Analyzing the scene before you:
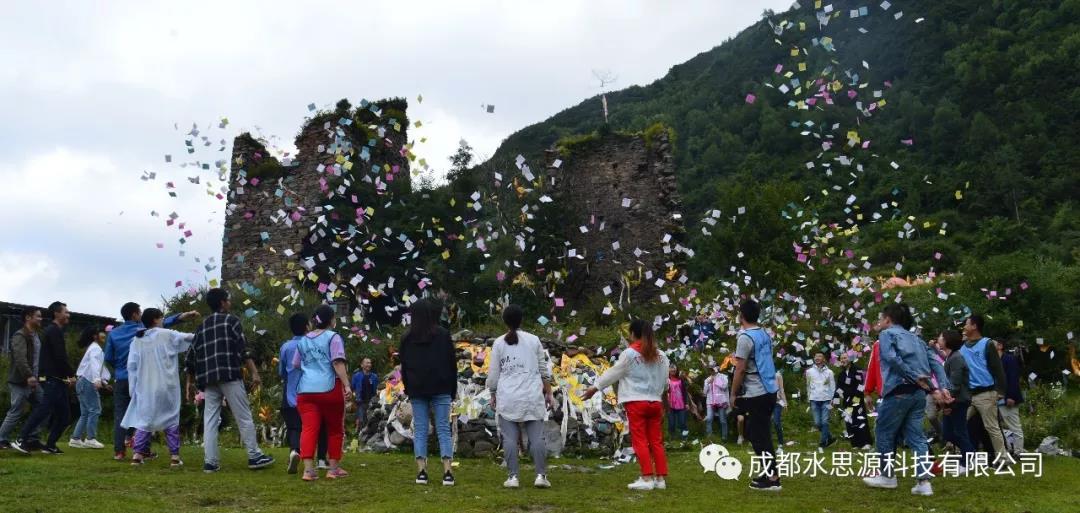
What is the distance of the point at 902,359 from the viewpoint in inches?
278

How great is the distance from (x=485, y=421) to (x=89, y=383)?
461 cm

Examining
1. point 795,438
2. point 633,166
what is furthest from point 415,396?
point 633,166

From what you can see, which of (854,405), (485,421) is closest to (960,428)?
(854,405)

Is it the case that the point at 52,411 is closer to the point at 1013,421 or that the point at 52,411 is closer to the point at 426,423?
the point at 426,423

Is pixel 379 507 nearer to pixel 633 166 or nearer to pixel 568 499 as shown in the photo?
pixel 568 499

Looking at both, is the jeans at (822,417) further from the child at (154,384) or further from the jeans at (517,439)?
the child at (154,384)

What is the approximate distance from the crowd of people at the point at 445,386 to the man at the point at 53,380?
0.04 ft

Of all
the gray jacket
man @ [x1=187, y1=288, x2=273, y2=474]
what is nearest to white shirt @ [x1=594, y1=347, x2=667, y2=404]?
man @ [x1=187, y1=288, x2=273, y2=474]

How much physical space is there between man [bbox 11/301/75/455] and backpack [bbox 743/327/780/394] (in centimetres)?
691

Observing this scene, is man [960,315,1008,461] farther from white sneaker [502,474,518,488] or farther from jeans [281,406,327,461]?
jeans [281,406,327,461]

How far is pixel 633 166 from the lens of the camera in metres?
25.1

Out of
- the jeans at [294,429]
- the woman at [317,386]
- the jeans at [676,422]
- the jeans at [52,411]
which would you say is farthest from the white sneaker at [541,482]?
the jeans at [676,422]

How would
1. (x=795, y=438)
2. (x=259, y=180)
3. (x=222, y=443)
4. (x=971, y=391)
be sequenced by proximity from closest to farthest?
(x=971, y=391) → (x=222, y=443) → (x=795, y=438) → (x=259, y=180)

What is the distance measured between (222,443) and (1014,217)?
45.8 metres
